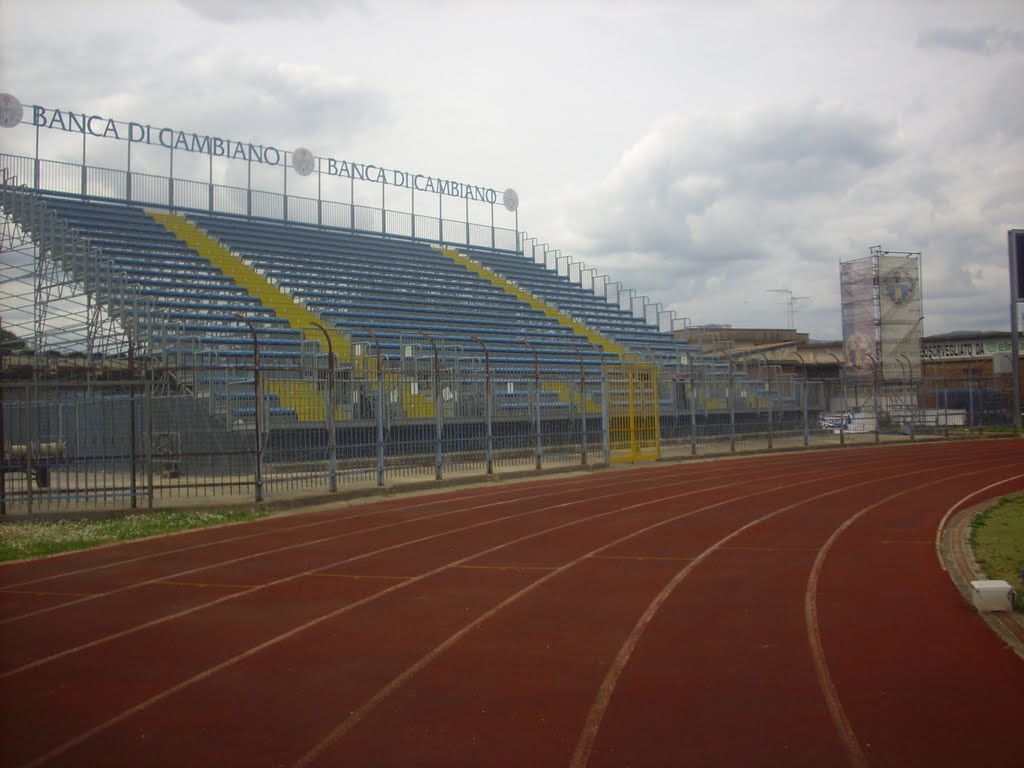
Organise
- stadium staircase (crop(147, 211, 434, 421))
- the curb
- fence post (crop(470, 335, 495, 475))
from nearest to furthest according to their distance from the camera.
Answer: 1. the curb
2. fence post (crop(470, 335, 495, 475))
3. stadium staircase (crop(147, 211, 434, 421))

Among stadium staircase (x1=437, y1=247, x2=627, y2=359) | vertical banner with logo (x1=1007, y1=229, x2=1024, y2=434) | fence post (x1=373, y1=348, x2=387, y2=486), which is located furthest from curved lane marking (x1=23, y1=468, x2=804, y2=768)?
vertical banner with logo (x1=1007, y1=229, x2=1024, y2=434)

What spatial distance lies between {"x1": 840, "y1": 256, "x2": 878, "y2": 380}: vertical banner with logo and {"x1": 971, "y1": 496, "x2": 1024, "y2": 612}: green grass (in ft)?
92.5

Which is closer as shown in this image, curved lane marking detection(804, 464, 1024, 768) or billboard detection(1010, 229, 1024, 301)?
curved lane marking detection(804, 464, 1024, 768)

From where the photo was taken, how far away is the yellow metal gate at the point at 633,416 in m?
23.2

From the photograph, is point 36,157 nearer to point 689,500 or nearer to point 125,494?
point 125,494

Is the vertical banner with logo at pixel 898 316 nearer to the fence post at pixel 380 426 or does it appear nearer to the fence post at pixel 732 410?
the fence post at pixel 732 410

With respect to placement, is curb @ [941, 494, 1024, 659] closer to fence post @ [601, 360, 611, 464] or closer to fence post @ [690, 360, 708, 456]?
fence post @ [601, 360, 611, 464]

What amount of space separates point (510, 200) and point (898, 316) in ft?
63.5

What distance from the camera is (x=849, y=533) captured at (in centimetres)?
1096

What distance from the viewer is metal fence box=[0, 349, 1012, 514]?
46.7 feet

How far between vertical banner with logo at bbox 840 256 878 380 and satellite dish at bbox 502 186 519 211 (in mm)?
16181

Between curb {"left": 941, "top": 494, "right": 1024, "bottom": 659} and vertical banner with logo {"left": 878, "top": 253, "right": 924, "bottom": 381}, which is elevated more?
vertical banner with logo {"left": 878, "top": 253, "right": 924, "bottom": 381}

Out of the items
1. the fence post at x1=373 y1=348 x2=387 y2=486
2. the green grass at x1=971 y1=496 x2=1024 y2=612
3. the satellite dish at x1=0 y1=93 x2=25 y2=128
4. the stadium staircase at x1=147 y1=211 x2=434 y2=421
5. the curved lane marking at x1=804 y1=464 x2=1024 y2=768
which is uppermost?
the satellite dish at x1=0 y1=93 x2=25 y2=128

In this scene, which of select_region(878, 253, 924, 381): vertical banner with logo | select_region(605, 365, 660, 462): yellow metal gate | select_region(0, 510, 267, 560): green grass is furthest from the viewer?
select_region(878, 253, 924, 381): vertical banner with logo
